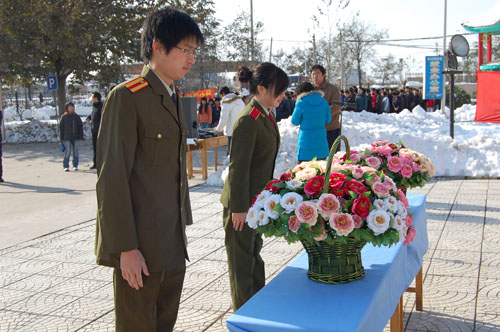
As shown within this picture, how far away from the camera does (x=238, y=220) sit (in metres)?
3.37

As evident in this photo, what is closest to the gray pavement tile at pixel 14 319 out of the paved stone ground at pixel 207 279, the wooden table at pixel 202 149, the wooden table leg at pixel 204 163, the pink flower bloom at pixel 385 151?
the paved stone ground at pixel 207 279

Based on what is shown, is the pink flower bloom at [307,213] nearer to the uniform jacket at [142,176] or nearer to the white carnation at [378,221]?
the white carnation at [378,221]

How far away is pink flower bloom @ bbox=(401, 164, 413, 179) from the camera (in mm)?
3961

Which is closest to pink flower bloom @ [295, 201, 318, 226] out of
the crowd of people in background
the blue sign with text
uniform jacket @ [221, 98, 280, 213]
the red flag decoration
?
uniform jacket @ [221, 98, 280, 213]

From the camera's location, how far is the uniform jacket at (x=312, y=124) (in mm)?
6754

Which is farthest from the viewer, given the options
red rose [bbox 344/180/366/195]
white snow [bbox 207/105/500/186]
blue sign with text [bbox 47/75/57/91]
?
blue sign with text [bbox 47/75/57/91]

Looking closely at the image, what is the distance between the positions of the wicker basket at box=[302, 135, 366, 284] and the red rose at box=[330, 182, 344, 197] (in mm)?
76

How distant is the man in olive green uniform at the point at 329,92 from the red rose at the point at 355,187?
501cm

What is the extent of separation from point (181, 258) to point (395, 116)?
1885cm

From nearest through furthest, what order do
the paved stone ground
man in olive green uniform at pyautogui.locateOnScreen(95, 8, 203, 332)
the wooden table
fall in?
1. man in olive green uniform at pyautogui.locateOnScreen(95, 8, 203, 332)
2. the paved stone ground
3. the wooden table

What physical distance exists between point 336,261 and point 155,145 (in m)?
0.98

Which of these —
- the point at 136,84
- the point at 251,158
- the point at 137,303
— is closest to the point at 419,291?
the point at 251,158

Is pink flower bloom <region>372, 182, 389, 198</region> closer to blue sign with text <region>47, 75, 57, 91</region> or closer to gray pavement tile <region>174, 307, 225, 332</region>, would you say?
gray pavement tile <region>174, 307, 225, 332</region>

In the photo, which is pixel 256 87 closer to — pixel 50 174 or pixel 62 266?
pixel 62 266
